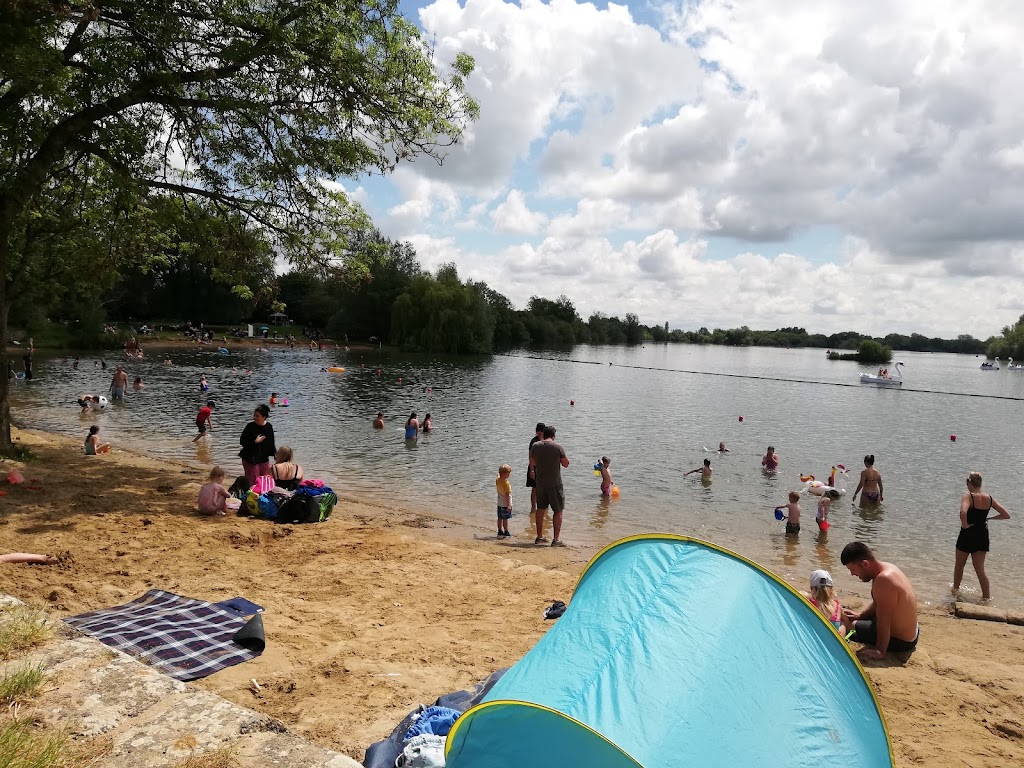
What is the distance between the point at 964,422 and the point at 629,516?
3016cm

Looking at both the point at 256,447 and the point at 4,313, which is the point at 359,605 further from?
the point at 4,313

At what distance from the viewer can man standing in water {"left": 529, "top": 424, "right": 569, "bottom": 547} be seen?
10.7m

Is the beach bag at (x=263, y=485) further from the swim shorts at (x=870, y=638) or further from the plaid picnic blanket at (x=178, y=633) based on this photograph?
the swim shorts at (x=870, y=638)

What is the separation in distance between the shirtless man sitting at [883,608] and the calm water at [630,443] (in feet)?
13.0

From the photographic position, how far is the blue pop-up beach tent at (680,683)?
323 cm

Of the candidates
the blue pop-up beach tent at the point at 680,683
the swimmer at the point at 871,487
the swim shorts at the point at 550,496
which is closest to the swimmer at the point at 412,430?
the swim shorts at the point at 550,496

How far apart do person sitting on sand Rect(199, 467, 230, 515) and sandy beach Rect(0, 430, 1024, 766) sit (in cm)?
27

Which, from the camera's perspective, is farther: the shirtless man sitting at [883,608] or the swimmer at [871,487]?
the swimmer at [871,487]

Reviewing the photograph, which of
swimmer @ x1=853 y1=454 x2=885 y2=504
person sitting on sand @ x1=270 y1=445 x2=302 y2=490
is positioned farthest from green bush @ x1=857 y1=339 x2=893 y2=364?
person sitting on sand @ x1=270 y1=445 x2=302 y2=490

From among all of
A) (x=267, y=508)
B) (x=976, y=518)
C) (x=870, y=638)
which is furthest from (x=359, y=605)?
(x=976, y=518)

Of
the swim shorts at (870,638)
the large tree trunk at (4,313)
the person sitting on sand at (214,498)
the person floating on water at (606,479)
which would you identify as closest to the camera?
the swim shorts at (870,638)

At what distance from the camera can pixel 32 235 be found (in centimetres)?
1422

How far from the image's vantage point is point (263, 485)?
11328 mm

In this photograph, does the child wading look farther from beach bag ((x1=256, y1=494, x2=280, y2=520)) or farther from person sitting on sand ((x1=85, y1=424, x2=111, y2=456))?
person sitting on sand ((x1=85, y1=424, x2=111, y2=456))
